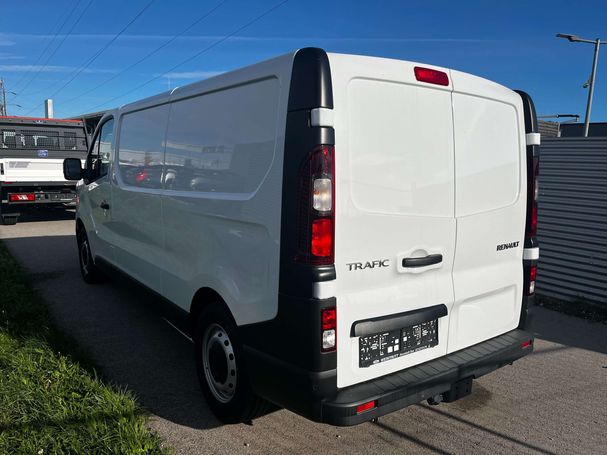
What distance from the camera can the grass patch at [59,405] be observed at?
2723 mm

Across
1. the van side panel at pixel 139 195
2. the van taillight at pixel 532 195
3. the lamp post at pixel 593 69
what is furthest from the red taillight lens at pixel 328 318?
the lamp post at pixel 593 69

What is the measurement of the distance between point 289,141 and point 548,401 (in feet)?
9.18

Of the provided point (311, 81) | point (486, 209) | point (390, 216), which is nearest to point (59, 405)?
point (390, 216)

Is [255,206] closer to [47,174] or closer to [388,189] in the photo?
[388,189]

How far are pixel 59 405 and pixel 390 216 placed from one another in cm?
243

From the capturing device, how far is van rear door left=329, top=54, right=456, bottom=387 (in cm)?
238

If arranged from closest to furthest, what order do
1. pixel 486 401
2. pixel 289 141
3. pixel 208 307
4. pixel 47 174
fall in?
pixel 289 141 < pixel 208 307 < pixel 486 401 < pixel 47 174

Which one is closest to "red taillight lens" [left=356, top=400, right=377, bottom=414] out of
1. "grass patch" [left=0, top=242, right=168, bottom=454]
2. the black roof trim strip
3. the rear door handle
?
the rear door handle

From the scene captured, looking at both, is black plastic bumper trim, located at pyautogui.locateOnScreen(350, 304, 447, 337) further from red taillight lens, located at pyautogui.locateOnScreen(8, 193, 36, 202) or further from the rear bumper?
red taillight lens, located at pyautogui.locateOnScreen(8, 193, 36, 202)

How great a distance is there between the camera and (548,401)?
352 centimetres

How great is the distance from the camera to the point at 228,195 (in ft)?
9.30

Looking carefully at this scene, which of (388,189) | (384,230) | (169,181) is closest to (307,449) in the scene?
(384,230)

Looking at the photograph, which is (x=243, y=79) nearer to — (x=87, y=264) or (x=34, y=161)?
(x=87, y=264)

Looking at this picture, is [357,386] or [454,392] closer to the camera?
[357,386]
